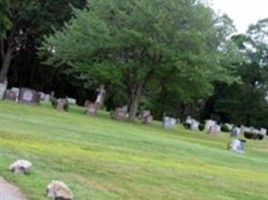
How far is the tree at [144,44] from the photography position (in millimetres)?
45281

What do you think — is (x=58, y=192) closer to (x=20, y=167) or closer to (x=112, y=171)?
(x=20, y=167)

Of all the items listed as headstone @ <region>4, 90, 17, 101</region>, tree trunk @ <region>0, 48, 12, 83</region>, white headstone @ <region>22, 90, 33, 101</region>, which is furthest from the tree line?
headstone @ <region>4, 90, 17, 101</region>

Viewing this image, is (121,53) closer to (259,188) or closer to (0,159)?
(259,188)

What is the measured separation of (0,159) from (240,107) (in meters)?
75.5

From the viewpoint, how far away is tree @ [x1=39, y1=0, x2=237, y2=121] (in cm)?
4528

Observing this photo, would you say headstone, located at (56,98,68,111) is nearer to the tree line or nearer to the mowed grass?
the tree line

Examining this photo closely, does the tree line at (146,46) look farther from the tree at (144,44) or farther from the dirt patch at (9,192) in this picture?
the dirt patch at (9,192)

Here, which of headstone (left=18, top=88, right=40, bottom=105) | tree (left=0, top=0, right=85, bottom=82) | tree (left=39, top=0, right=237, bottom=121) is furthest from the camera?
tree (left=0, top=0, right=85, bottom=82)

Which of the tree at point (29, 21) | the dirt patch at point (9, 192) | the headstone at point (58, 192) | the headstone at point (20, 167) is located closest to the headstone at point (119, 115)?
the tree at point (29, 21)

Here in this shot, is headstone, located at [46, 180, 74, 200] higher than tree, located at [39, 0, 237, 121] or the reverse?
the reverse

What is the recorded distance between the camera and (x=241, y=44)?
309 ft

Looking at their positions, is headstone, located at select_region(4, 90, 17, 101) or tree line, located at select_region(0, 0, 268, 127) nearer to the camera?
headstone, located at select_region(4, 90, 17, 101)

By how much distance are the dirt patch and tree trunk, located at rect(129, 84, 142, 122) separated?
119 ft

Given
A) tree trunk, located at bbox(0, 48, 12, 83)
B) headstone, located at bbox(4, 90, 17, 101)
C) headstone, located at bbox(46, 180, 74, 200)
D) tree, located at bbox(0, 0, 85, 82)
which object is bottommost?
headstone, located at bbox(46, 180, 74, 200)
